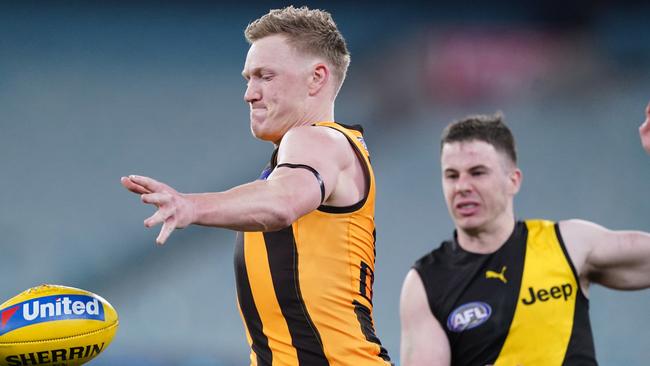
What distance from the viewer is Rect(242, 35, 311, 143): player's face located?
2846 mm

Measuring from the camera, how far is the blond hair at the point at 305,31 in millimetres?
2895

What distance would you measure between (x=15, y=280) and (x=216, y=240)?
5.80 ft

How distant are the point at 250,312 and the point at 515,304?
1.94 meters

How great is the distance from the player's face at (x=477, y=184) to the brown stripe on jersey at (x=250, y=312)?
2016mm

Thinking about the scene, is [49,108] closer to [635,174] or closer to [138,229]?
[138,229]

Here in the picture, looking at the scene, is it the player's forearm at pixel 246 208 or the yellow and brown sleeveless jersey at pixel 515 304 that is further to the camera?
the yellow and brown sleeveless jersey at pixel 515 304

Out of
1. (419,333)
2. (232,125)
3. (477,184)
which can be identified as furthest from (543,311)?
(232,125)

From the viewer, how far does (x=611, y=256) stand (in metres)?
4.33

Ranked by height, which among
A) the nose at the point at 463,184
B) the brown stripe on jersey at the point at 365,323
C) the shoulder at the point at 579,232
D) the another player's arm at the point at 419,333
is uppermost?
the nose at the point at 463,184

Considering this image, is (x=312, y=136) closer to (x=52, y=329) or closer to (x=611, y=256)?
(x=52, y=329)

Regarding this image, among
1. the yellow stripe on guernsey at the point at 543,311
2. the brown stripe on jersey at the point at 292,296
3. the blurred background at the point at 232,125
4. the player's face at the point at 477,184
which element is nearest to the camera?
the brown stripe on jersey at the point at 292,296

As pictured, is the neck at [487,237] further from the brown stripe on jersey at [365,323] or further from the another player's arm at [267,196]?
the another player's arm at [267,196]

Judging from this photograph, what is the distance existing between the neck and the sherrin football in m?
2.20

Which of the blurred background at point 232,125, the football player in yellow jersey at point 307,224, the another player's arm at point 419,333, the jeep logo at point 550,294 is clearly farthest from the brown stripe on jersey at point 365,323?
the blurred background at point 232,125
